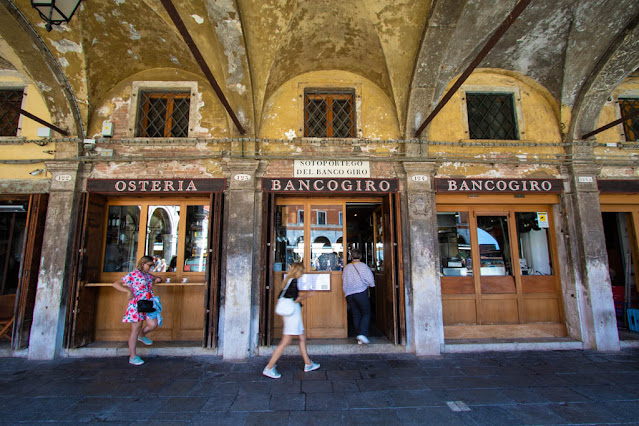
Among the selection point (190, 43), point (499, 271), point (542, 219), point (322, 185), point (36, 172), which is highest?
point (190, 43)

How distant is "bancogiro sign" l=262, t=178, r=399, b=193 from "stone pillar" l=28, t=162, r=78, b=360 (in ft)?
10.8

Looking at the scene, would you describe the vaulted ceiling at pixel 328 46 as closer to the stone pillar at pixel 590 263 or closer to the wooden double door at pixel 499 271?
the stone pillar at pixel 590 263

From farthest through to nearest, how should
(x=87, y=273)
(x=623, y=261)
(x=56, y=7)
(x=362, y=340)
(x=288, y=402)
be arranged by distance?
(x=623, y=261) → (x=87, y=273) → (x=362, y=340) → (x=288, y=402) → (x=56, y=7)

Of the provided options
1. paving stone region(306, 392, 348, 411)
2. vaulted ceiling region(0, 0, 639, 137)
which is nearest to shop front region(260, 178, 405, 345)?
vaulted ceiling region(0, 0, 639, 137)

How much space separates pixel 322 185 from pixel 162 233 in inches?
120

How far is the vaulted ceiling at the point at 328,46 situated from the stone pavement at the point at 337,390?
12.4 feet

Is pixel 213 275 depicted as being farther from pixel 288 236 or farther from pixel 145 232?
pixel 145 232

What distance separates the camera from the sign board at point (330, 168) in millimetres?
5305

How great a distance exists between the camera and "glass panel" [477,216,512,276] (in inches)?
229

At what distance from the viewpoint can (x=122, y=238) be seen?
5.66 m

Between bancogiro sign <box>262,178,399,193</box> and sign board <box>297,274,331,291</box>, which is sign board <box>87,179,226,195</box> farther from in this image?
sign board <box>297,274,331,291</box>

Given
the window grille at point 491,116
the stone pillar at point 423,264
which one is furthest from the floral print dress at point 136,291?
the window grille at point 491,116

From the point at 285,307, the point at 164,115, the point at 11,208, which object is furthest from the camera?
the point at 164,115

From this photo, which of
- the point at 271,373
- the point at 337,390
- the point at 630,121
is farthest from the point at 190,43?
the point at 630,121
